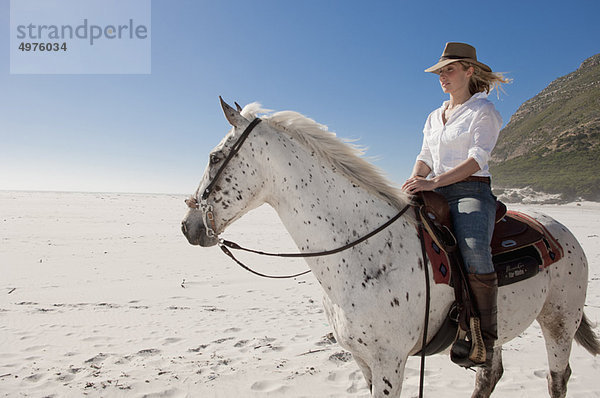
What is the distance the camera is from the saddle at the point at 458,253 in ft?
7.74

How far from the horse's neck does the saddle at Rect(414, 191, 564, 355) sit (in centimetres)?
36

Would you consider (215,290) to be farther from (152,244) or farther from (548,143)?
(548,143)

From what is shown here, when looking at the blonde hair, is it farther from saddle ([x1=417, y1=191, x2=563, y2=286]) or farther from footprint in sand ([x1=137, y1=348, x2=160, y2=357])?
footprint in sand ([x1=137, y1=348, x2=160, y2=357])

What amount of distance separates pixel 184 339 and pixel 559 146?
62.4 meters

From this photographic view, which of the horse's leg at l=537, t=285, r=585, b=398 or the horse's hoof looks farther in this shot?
the horse's leg at l=537, t=285, r=585, b=398

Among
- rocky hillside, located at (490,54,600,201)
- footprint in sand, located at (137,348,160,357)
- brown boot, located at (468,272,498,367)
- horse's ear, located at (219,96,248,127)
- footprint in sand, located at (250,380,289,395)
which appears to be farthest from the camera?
rocky hillside, located at (490,54,600,201)

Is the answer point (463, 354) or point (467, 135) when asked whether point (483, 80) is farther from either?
point (463, 354)

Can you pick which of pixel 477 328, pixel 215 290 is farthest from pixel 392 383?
pixel 215 290

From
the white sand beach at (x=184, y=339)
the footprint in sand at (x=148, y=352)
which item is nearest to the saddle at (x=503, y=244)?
the white sand beach at (x=184, y=339)

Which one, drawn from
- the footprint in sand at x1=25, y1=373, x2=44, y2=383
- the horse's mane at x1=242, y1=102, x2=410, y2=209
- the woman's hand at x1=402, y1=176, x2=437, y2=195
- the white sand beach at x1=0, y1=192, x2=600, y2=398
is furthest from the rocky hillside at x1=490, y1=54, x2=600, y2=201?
the footprint in sand at x1=25, y1=373, x2=44, y2=383

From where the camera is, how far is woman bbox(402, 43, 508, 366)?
7.66 ft

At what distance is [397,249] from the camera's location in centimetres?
230

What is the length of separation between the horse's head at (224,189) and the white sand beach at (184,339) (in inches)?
102

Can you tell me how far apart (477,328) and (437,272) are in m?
0.50
